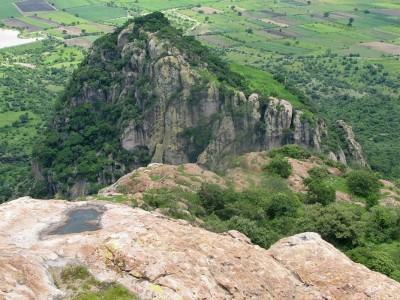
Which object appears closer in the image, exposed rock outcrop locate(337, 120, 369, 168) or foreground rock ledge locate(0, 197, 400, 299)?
foreground rock ledge locate(0, 197, 400, 299)

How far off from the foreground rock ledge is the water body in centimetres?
53

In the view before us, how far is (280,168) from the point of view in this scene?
58969mm

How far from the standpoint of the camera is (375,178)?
5872 cm

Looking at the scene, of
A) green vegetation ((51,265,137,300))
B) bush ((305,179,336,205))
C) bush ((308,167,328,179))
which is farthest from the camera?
bush ((308,167,328,179))

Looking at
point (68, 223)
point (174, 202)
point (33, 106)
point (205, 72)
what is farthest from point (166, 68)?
point (33, 106)

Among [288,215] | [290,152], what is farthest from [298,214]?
[290,152]

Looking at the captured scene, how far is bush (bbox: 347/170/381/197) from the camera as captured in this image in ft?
188

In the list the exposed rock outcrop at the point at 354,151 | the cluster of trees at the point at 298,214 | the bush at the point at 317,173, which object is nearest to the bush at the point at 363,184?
the cluster of trees at the point at 298,214

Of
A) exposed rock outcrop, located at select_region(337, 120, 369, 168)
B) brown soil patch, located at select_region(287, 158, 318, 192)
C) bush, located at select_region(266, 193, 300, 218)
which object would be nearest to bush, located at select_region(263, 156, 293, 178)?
brown soil patch, located at select_region(287, 158, 318, 192)

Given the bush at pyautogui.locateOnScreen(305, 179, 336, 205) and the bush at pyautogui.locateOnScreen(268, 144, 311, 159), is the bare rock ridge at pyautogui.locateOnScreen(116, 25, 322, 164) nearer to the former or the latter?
the bush at pyautogui.locateOnScreen(268, 144, 311, 159)

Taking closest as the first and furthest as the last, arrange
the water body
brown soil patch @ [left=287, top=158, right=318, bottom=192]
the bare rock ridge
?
the water body
brown soil patch @ [left=287, top=158, right=318, bottom=192]
the bare rock ridge

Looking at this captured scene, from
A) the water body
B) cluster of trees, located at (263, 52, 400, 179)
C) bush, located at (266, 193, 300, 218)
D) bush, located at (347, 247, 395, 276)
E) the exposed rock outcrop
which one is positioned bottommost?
cluster of trees, located at (263, 52, 400, 179)

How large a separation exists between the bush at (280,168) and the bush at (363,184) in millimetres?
6459

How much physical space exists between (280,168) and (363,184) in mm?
8532
